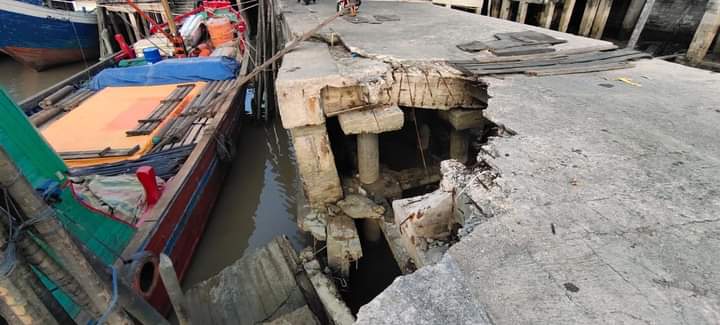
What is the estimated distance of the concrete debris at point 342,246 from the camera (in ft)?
11.4

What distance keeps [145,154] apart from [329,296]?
3623 mm

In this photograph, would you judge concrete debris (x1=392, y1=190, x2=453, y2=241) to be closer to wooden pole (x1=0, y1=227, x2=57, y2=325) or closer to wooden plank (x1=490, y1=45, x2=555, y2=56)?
wooden pole (x1=0, y1=227, x2=57, y2=325)

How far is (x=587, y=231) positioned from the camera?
156cm

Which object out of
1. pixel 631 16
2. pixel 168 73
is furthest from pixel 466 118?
pixel 631 16

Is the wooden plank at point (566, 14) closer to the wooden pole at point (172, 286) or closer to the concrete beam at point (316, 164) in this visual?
the concrete beam at point (316, 164)

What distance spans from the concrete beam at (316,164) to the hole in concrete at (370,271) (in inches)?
25.9

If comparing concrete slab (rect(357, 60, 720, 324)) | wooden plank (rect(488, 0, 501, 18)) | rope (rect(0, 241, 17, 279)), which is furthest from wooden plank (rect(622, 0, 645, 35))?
A: rope (rect(0, 241, 17, 279))

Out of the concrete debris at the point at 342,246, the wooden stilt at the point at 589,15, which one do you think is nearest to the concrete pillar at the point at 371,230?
the concrete debris at the point at 342,246

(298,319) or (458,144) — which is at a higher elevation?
(458,144)

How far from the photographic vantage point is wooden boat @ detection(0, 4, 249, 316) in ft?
10.6

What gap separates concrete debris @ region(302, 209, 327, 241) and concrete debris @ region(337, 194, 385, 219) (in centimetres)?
23

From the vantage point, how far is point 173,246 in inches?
167

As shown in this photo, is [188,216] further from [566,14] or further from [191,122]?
[566,14]

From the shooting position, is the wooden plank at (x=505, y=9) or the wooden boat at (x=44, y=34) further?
the wooden boat at (x=44, y=34)
